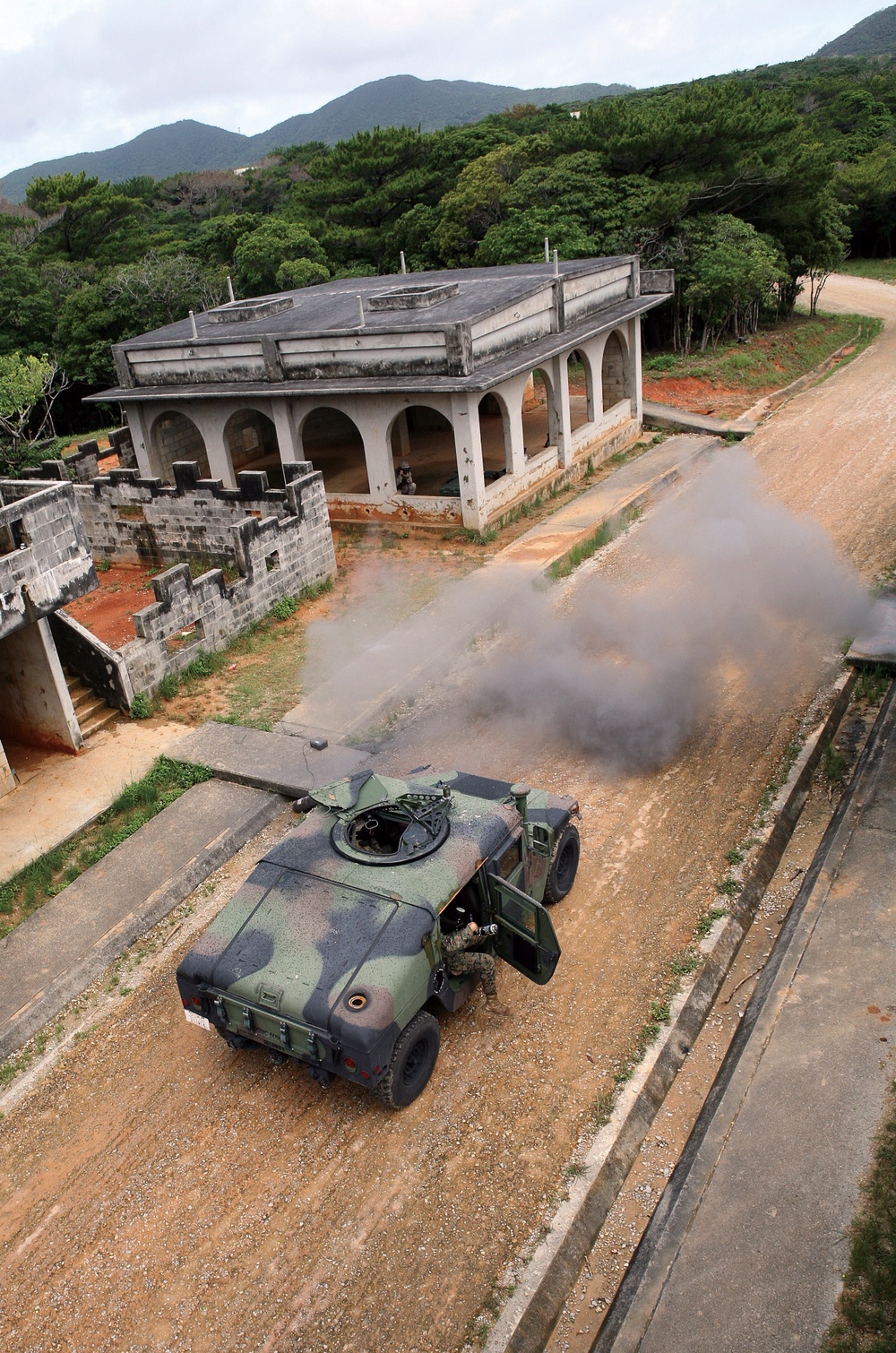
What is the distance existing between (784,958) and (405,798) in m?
3.40

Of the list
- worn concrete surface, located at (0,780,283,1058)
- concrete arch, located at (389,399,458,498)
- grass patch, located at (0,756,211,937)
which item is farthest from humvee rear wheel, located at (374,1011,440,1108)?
concrete arch, located at (389,399,458,498)

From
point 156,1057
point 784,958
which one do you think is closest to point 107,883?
point 156,1057

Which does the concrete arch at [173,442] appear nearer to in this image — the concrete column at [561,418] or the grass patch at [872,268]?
the concrete column at [561,418]

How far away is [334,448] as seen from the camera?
1040 inches

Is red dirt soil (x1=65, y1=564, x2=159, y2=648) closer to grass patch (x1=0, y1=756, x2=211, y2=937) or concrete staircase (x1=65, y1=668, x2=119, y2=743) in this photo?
concrete staircase (x1=65, y1=668, x2=119, y2=743)

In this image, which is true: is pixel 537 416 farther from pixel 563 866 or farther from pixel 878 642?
pixel 563 866

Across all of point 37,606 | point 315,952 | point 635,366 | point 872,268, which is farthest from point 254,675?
point 872,268

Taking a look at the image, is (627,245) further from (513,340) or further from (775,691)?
(775,691)

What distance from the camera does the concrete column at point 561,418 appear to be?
834 inches

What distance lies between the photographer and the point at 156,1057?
7992 millimetres

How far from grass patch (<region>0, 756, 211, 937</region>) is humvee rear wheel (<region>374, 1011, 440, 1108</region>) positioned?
16.0 ft

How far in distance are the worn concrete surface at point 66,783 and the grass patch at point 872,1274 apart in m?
8.57

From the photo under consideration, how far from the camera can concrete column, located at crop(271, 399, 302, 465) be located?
2045 cm

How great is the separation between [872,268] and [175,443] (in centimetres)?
3833
